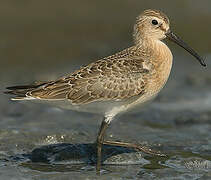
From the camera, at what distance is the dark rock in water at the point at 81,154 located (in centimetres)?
1034

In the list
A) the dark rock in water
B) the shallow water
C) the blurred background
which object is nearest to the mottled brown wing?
the shallow water

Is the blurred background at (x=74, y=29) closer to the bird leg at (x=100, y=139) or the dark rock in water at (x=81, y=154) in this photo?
the dark rock in water at (x=81, y=154)

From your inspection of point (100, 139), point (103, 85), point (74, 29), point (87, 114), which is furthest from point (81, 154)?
point (74, 29)

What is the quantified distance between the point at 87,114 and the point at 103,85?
12.2 feet

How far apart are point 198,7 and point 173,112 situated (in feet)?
19.8

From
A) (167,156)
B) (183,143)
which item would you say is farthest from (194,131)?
(167,156)

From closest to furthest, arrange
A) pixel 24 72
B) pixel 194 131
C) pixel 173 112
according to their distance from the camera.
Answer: pixel 194 131
pixel 173 112
pixel 24 72

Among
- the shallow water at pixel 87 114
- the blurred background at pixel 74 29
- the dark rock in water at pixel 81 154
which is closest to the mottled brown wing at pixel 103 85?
the shallow water at pixel 87 114

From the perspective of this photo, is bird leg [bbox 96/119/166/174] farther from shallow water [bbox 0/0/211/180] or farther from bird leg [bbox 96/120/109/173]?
shallow water [bbox 0/0/211/180]

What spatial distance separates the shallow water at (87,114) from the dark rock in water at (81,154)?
0.02 meters

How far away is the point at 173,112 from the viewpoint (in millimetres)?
13867

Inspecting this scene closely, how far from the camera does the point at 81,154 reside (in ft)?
34.7

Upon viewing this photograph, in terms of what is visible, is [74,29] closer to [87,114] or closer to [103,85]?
[87,114]

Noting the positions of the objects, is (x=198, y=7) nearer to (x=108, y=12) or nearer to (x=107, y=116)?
(x=108, y=12)
